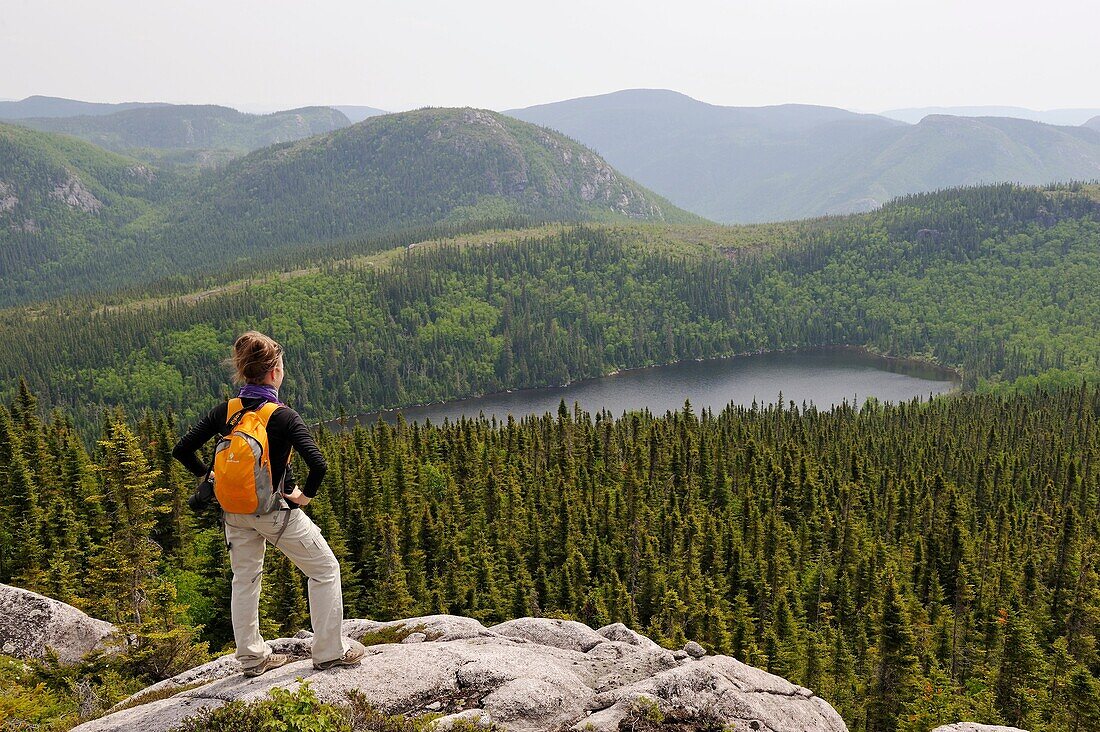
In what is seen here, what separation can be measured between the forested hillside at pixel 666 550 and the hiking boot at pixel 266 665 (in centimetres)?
570

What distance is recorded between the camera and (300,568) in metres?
13.2

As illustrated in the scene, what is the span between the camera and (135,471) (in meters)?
41.6

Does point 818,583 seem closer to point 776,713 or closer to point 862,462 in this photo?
point 862,462

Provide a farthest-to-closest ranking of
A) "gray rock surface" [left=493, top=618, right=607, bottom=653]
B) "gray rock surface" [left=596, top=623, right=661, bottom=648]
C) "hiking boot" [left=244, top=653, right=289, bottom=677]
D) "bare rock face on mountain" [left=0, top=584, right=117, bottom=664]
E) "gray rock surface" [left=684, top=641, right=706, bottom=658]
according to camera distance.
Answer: "bare rock face on mountain" [left=0, top=584, right=117, bottom=664] < "gray rock surface" [left=596, top=623, right=661, bottom=648] < "gray rock surface" [left=493, top=618, right=607, bottom=653] < "gray rock surface" [left=684, top=641, right=706, bottom=658] < "hiking boot" [left=244, top=653, right=289, bottom=677]

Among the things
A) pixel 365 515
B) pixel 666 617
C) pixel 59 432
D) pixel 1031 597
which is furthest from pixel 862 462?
pixel 59 432

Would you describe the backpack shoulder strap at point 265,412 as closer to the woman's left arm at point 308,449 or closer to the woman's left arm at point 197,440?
the woman's left arm at point 308,449

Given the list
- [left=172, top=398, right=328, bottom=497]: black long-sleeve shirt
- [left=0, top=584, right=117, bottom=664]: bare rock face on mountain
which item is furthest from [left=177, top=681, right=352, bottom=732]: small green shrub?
[left=0, top=584, right=117, bottom=664]: bare rock face on mountain

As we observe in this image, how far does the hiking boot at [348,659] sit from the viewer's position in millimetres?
13500

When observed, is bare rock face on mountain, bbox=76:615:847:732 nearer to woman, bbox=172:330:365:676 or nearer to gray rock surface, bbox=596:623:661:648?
woman, bbox=172:330:365:676

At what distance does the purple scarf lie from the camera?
39.9 ft

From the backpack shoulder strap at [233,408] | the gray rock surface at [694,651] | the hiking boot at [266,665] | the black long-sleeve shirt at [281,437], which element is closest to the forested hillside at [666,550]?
the hiking boot at [266,665]

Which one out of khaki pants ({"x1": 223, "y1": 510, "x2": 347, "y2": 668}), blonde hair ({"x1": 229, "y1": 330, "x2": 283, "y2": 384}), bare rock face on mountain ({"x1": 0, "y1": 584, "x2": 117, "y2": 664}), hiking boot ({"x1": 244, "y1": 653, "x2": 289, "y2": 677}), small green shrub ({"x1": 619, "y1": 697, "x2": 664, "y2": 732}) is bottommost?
bare rock face on mountain ({"x1": 0, "y1": 584, "x2": 117, "y2": 664})

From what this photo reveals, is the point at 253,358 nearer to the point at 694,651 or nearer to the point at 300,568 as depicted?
the point at 300,568

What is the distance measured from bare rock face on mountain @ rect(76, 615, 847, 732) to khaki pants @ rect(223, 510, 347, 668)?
589 millimetres
